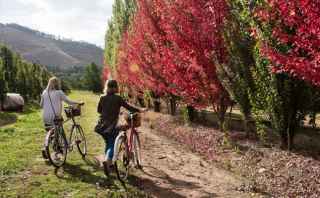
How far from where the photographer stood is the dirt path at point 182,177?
868 cm

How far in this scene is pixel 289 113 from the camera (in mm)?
11797

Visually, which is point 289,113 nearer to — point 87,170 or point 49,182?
point 87,170

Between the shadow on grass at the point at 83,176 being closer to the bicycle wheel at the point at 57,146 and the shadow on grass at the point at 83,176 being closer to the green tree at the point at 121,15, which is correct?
the bicycle wheel at the point at 57,146

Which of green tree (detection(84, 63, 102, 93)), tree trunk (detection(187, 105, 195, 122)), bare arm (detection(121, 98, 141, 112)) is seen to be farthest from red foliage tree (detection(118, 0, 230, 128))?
green tree (detection(84, 63, 102, 93))

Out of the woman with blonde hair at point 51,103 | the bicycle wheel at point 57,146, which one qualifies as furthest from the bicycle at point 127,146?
the woman with blonde hair at point 51,103

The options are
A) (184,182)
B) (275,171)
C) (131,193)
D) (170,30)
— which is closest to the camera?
(131,193)

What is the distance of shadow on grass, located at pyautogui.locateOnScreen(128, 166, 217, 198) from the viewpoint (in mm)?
8508

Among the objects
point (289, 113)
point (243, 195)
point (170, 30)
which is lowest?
point (243, 195)

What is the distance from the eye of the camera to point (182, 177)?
32.4 ft

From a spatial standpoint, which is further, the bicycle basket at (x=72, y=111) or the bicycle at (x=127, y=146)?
the bicycle basket at (x=72, y=111)

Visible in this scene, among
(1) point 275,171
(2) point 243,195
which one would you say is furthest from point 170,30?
(2) point 243,195

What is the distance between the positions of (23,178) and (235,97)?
23.8ft

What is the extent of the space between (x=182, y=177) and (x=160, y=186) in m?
1.07

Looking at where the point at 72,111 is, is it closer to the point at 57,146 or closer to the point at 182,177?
the point at 57,146
